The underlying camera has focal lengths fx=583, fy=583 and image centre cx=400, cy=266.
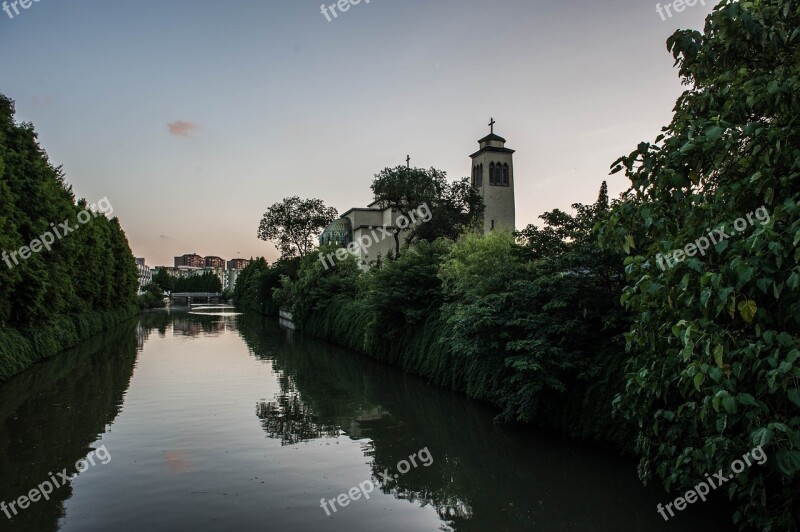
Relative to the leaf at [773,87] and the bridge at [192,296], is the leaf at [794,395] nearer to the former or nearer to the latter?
the leaf at [773,87]

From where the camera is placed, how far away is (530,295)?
528 inches

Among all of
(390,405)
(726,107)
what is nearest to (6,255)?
→ (390,405)

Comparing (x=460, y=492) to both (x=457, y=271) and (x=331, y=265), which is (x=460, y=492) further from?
(x=331, y=265)

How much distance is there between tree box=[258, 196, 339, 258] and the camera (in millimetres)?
63719

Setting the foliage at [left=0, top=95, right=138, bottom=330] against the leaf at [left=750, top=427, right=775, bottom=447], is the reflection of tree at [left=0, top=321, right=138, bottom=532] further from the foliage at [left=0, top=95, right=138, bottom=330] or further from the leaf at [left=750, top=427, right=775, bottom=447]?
the leaf at [left=750, top=427, right=775, bottom=447]

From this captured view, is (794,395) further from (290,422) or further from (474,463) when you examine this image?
(290,422)

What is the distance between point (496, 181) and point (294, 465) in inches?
1582

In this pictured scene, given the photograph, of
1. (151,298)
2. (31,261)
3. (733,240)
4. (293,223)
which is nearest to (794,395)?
(733,240)

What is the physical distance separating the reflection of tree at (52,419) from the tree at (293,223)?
36.5m

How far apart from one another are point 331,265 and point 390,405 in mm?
24624

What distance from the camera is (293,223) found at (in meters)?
63.7

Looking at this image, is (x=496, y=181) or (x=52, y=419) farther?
(x=496, y=181)

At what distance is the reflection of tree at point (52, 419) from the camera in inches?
365

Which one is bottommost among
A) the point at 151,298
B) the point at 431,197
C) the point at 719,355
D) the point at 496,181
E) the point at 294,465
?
the point at 294,465
